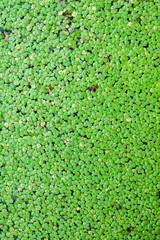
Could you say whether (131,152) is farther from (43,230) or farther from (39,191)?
(43,230)

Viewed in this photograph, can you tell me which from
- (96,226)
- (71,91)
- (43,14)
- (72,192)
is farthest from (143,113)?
(43,14)

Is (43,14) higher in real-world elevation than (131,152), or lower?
higher

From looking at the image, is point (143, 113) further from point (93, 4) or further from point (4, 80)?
point (4, 80)

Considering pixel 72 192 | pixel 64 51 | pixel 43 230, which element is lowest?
pixel 43 230

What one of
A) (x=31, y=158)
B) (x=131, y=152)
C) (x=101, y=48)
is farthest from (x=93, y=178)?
(x=101, y=48)

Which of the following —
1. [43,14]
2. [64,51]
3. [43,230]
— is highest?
[43,14]

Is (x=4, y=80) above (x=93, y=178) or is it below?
above
